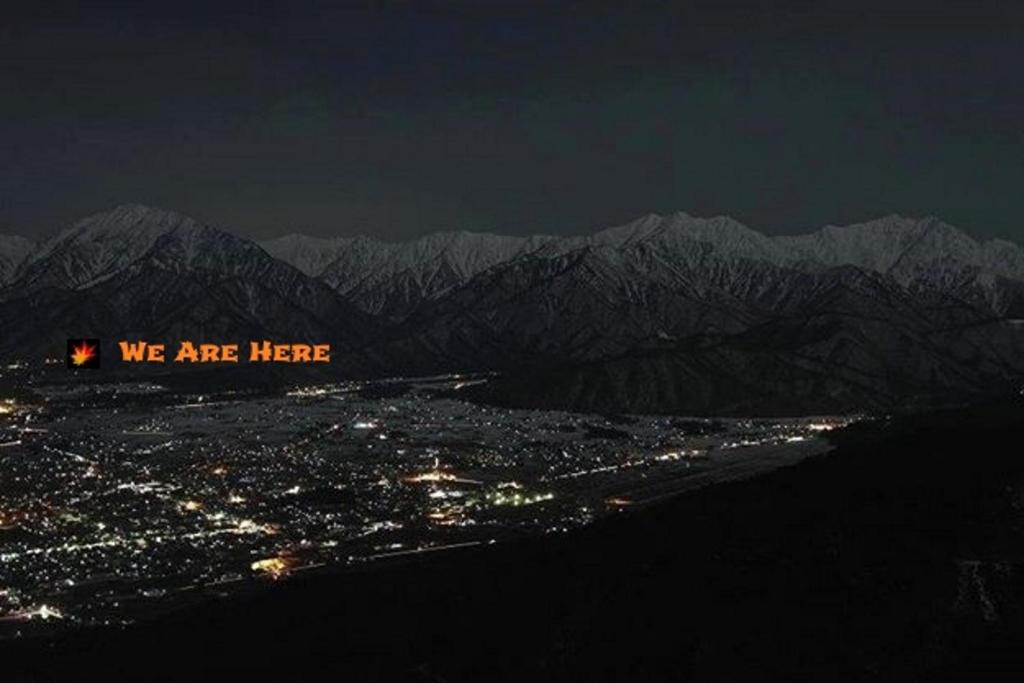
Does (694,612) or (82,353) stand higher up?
(82,353)

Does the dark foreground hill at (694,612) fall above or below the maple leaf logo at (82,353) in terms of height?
below

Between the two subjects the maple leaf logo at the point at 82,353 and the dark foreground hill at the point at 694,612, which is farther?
the dark foreground hill at the point at 694,612

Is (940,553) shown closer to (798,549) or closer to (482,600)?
(798,549)

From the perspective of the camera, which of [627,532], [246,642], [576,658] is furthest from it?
[627,532]

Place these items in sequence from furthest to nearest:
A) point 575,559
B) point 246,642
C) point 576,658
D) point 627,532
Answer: point 627,532 → point 575,559 → point 246,642 → point 576,658

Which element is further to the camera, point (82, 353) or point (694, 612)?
point (694, 612)

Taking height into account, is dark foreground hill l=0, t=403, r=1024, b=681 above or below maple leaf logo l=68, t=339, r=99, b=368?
below

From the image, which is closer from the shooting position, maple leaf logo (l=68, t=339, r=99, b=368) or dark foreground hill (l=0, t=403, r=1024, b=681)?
maple leaf logo (l=68, t=339, r=99, b=368)

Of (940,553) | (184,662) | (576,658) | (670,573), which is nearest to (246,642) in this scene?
(184,662)
